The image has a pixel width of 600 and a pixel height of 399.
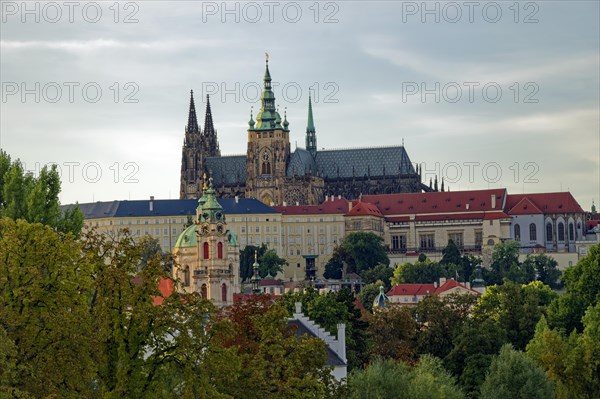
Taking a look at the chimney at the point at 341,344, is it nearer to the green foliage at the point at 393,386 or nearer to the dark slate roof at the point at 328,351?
the dark slate roof at the point at 328,351

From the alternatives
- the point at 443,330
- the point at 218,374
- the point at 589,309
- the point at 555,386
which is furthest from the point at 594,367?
the point at 218,374

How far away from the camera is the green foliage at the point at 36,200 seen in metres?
67.6

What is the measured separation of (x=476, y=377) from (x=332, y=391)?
25154mm

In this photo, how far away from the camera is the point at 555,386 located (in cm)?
7269

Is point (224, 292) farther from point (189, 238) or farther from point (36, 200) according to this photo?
point (36, 200)

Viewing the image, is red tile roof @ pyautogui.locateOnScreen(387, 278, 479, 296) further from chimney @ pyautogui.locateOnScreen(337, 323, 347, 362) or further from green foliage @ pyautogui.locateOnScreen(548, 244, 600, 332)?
chimney @ pyautogui.locateOnScreen(337, 323, 347, 362)

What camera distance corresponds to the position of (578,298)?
9300cm

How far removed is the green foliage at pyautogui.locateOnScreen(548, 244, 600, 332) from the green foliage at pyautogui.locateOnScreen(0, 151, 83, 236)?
3220cm

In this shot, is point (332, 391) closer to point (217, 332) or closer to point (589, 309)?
point (217, 332)

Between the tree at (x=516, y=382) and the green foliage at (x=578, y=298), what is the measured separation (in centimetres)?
2121

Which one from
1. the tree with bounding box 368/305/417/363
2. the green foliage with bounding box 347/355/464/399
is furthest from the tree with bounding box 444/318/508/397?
the green foliage with bounding box 347/355/464/399

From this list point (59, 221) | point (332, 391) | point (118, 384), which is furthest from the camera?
point (59, 221)

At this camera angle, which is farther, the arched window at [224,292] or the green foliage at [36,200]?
the arched window at [224,292]

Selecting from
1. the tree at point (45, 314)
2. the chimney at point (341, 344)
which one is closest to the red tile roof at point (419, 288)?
the chimney at point (341, 344)
